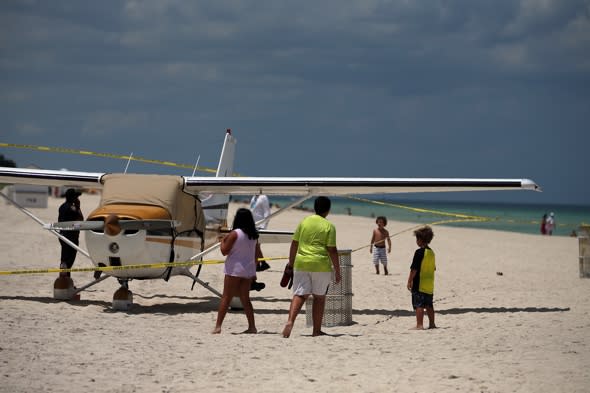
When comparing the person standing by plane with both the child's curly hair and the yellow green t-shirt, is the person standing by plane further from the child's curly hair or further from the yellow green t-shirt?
the child's curly hair

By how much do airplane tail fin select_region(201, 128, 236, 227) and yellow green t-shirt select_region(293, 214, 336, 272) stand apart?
4.34 m

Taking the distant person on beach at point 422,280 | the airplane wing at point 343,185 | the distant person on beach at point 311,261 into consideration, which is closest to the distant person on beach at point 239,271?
the distant person on beach at point 311,261

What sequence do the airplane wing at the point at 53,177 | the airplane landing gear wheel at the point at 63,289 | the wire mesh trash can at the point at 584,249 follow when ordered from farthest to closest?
1. the wire mesh trash can at the point at 584,249
2. the airplane wing at the point at 53,177
3. the airplane landing gear wheel at the point at 63,289

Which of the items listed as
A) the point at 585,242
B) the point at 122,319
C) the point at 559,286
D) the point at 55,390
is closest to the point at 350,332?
the point at 122,319

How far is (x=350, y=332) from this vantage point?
34.1 ft

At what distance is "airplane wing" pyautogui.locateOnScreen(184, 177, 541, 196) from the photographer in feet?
40.9

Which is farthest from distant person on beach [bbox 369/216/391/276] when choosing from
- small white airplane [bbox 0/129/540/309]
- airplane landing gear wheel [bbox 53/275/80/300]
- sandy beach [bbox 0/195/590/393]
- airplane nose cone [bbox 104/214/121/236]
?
airplane nose cone [bbox 104/214/121/236]

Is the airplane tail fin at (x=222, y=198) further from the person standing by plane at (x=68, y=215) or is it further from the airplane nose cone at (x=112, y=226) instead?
the airplane nose cone at (x=112, y=226)

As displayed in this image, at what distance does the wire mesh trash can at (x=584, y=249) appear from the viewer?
1730 centimetres

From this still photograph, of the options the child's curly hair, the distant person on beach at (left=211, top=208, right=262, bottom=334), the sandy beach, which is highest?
the child's curly hair

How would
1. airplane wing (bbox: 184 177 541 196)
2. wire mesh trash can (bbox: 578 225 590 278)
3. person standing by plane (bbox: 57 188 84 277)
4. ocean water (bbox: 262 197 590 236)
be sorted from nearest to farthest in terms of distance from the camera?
airplane wing (bbox: 184 177 541 196)
person standing by plane (bbox: 57 188 84 277)
ocean water (bbox: 262 197 590 236)
wire mesh trash can (bbox: 578 225 590 278)

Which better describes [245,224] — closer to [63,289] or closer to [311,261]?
[311,261]

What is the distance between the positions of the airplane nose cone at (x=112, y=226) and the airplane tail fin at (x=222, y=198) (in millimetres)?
2726

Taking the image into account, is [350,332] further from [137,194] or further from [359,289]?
[359,289]
